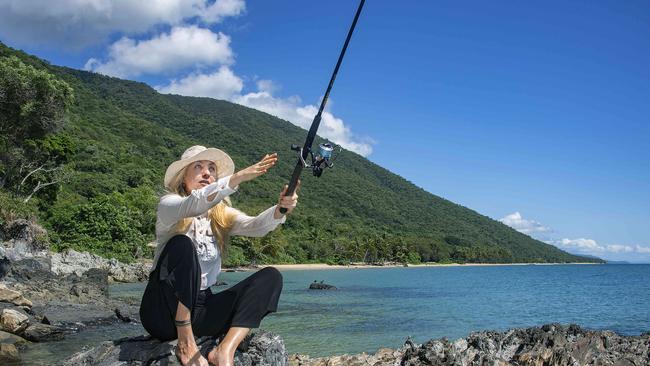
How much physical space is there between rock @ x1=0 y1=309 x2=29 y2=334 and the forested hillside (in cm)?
1141

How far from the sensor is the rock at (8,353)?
11.4m

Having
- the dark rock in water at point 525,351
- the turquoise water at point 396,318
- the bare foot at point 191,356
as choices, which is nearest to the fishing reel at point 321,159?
the bare foot at point 191,356

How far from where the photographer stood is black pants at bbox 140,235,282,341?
12.9 ft

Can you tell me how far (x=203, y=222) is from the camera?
14.4ft

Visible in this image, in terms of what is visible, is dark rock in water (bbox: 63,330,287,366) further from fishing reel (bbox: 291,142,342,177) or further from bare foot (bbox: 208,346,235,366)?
fishing reel (bbox: 291,142,342,177)

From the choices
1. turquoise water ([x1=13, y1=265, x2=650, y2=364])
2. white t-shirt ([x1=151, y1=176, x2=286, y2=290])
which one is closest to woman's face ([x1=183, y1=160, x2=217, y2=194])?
white t-shirt ([x1=151, y1=176, x2=286, y2=290])

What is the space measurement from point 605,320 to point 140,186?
5736 centimetres

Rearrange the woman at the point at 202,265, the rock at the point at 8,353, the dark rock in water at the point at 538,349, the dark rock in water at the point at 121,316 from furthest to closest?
the dark rock in water at the point at 121,316
the rock at the point at 8,353
the dark rock in water at the point at 538,349
the woman at the point at 202,265

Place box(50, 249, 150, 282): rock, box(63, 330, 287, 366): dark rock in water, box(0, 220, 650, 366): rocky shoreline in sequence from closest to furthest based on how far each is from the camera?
box(63, 330, 287, 366): dark rock in water, box(0, 220, 650, 366): rocky shoreline, box(50, 249, 150, 282): rock

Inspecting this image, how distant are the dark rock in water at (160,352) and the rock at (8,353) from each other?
852cm

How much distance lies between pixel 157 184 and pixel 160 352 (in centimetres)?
7216

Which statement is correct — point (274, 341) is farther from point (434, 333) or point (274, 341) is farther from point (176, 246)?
point (434, 333)

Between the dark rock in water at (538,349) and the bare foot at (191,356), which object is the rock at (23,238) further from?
the bare foot at (191,356)

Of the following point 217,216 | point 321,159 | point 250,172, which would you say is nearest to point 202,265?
point 217,216
